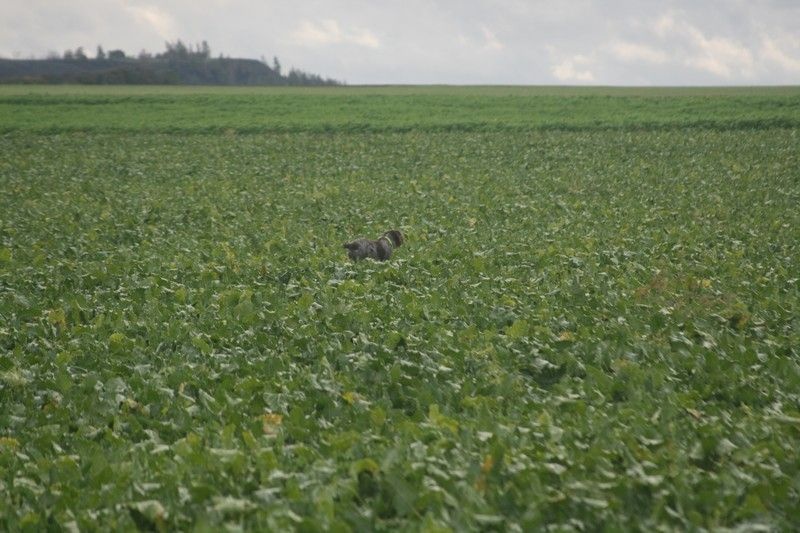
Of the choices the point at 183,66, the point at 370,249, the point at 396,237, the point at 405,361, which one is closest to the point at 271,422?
the point at 405,361

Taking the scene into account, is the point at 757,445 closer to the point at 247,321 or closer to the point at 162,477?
the point at 162,477

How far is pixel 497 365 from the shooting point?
7.25 m

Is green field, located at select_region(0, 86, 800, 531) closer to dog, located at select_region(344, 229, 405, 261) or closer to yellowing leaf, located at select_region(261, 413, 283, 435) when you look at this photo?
yellowing leaf, located at select_region(261, 413, 283, 435)

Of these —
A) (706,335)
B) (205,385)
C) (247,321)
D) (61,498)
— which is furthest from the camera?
(247,321)

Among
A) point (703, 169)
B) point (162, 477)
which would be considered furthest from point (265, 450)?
point (703, 169)

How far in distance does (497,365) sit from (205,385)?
2.34 metres

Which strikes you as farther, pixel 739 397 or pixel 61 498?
pixel 739 397

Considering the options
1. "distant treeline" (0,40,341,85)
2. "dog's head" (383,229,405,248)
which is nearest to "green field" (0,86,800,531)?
"dog's head" (383,229,405,248)

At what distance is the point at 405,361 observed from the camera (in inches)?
285

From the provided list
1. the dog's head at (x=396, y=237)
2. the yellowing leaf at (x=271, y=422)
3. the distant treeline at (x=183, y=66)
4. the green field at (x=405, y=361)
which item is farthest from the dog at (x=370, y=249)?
the distant treeline at (x=183, y=66)

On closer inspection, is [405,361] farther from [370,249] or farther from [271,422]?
[370,249]

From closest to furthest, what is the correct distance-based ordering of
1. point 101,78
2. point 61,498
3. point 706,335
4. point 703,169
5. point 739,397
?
1. point 61,498
2. point 739,397
3. point 706,335
4. point 703,169
5. point 101,78

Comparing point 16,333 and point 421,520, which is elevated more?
point 421,520

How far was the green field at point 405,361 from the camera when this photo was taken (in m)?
4.60
